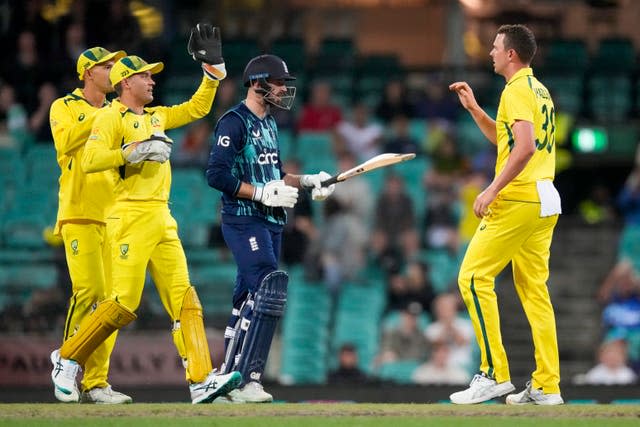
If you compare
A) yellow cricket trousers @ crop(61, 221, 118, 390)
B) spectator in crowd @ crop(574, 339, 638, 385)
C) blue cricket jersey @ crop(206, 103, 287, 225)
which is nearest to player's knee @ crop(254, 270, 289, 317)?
blue cricket jersey @ crop(206, 103, 287, 225)

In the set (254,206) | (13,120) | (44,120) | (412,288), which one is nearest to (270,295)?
(254,206)

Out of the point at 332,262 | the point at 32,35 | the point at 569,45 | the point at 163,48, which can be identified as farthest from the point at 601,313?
the point at 32,35

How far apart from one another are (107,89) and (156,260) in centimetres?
139

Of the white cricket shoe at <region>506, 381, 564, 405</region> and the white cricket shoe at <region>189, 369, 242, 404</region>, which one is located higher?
the white cricket shoe at <region>189, 369, 242, 404</region>

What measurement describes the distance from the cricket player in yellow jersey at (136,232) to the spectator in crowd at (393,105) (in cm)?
866

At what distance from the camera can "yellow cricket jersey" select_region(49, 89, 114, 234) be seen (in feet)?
32.4

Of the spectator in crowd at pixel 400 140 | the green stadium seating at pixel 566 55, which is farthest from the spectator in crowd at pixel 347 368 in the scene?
the green stadium seating at pixel 566 55

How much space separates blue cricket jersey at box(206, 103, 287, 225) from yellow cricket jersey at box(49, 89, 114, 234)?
0.99 metres

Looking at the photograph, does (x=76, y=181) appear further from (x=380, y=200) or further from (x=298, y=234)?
(x=380, y=200)

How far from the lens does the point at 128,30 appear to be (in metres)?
19.5

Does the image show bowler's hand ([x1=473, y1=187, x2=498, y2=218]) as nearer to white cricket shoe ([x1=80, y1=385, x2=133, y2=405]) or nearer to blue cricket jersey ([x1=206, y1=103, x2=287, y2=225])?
blue cricket jersey ([x1=206, y1=103, x2=287, y2=225])

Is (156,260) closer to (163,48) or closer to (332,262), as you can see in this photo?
(332,262)

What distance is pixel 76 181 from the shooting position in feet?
32.5

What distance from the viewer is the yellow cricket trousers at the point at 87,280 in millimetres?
9859
